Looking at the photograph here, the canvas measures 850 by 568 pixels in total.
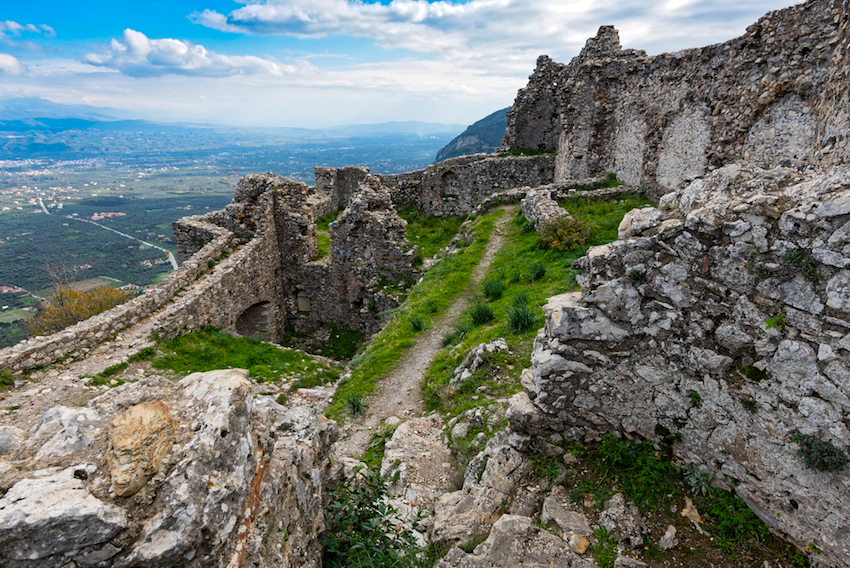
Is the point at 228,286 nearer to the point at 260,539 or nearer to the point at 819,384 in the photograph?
the point at 260,539

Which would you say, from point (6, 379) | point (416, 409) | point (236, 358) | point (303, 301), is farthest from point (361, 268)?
point (6, 379)

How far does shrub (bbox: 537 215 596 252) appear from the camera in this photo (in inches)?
436

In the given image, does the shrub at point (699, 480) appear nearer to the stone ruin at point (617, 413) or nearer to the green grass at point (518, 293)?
the stone ruin at point (617, 413)

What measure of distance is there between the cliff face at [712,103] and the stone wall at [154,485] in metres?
5.34

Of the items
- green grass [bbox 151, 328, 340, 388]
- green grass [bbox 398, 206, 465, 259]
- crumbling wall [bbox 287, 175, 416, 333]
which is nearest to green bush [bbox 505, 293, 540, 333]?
green grass [bbox 151, 328, 340, 388]

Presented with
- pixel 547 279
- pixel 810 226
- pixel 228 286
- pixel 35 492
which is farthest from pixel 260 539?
pixel 228 286

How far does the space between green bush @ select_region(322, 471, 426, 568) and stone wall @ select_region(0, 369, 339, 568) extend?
474 millimetres

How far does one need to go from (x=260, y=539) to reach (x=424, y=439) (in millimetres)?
3717

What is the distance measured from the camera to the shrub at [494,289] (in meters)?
10.3

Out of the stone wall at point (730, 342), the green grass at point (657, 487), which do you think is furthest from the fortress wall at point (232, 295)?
the green grass at point (657, 487)

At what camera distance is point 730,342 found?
3.90 meters

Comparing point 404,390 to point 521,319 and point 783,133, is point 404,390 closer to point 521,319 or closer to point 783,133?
point 521,319

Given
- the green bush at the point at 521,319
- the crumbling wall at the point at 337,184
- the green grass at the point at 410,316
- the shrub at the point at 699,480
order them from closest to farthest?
the shrub at the point at 699,480
the green bush at the point at 521,319
the green grass at the point at 410,316
the crumbling wall at the point at 337,184

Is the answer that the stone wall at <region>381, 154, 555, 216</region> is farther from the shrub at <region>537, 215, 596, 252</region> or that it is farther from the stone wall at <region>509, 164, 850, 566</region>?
the stone wall at <region>509, 164, 850, 566</region>
